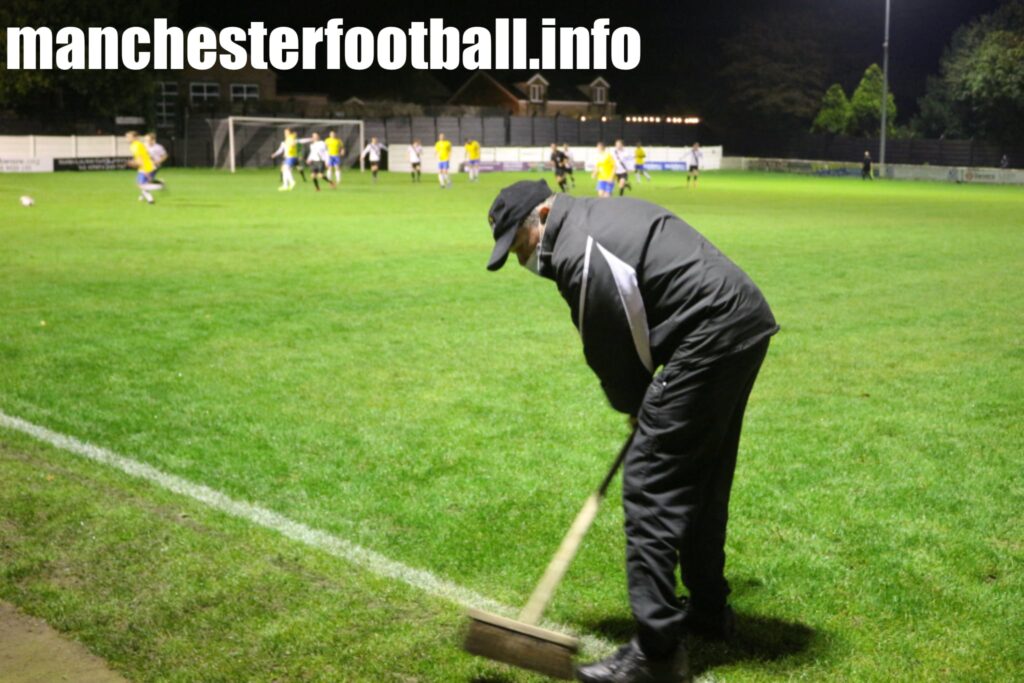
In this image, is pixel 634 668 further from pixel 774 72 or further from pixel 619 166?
pixel 774 72

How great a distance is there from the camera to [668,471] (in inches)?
155

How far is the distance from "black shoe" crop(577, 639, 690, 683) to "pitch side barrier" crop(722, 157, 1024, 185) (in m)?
54.2

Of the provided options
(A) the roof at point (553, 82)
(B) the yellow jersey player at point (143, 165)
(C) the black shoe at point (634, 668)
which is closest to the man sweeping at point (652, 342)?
(C) the black shoe at point (634, 668)

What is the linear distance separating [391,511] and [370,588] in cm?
101

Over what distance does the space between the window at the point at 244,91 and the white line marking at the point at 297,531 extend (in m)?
78.3

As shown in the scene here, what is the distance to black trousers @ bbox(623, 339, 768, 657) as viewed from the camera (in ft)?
12.8

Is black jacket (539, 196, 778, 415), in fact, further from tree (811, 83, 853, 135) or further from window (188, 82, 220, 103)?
window (188, 82, 220, 103)

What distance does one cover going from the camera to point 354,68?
99.4 metres

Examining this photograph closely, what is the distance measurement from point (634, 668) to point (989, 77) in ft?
228

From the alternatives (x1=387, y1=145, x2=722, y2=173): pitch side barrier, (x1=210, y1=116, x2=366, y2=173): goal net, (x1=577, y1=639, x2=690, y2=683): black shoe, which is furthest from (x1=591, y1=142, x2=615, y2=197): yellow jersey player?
(x1=577, y1=639, x2=690, y2=683): black shoe

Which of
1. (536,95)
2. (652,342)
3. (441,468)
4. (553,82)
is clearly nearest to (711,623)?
(652,342)

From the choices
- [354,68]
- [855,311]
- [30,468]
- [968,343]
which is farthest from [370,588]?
[354,68]

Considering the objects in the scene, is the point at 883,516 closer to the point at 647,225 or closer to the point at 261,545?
the point at 647,225

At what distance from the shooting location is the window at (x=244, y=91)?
81812 millimetres
